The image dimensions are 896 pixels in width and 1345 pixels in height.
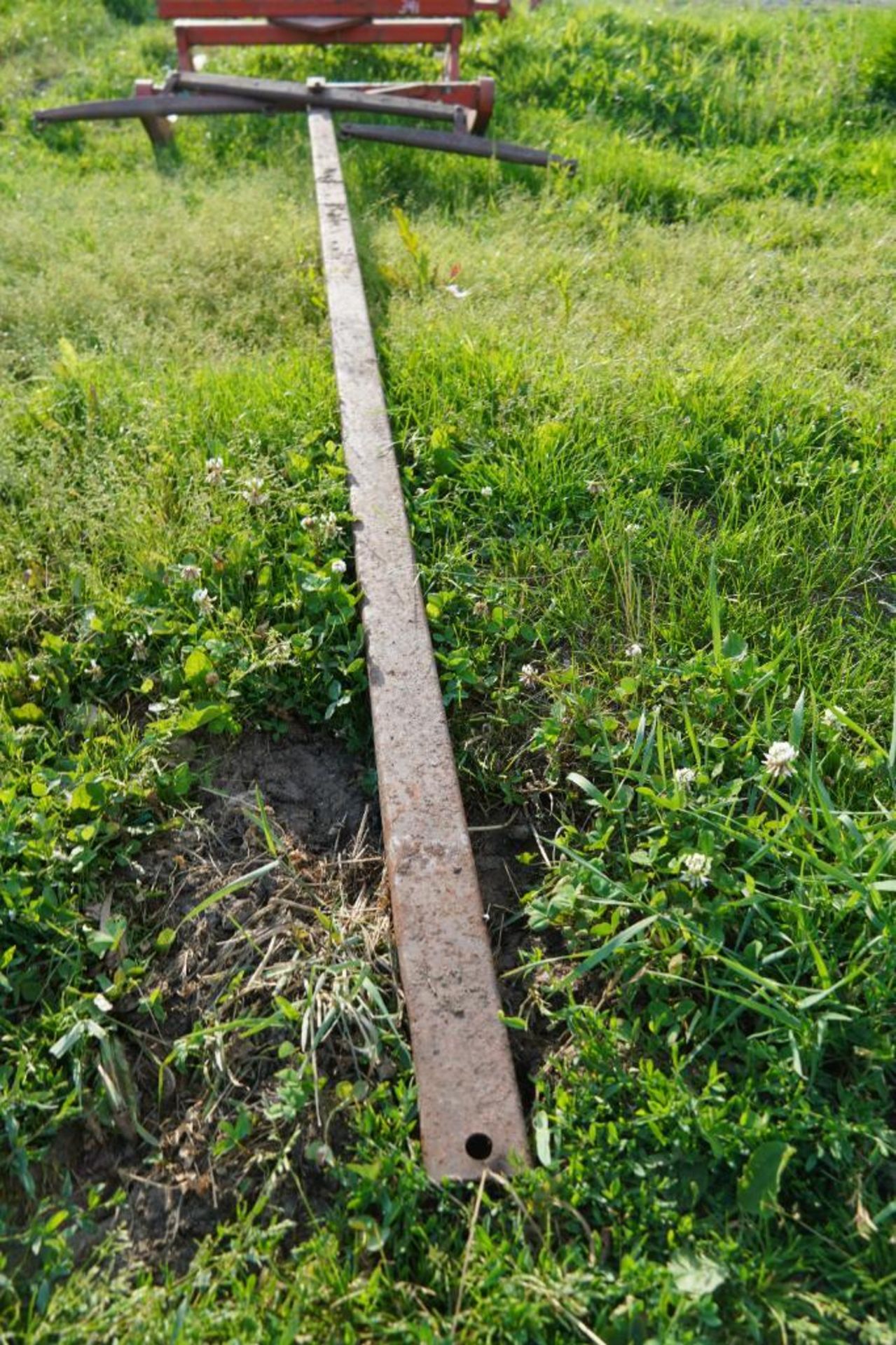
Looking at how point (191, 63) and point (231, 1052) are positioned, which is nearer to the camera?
point (231, 1052)

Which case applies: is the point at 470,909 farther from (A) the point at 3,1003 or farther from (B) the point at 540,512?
(B) the point at 540,512

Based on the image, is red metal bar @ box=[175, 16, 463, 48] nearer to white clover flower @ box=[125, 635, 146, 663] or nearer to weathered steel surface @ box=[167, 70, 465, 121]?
weathered steel surface @ box=[167, 70, 465, 121]

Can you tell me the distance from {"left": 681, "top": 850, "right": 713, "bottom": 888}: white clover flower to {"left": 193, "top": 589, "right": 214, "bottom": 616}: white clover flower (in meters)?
1.36

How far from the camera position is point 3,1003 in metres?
1.98

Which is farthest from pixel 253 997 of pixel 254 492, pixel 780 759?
pixel 254 492

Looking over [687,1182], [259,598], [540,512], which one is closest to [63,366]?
[259,598]

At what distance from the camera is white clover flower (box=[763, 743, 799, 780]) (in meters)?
2.11

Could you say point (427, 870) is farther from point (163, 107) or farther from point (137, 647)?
point (163, 107)

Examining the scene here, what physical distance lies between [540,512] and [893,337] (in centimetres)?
174

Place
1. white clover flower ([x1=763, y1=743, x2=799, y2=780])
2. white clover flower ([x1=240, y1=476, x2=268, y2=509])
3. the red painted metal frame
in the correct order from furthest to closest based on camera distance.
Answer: the red painted metal frame
white clover flower ([x1=240, y1=476, x2=268, y2=509])
white clover flower ([x1=763, y1=743, x2=799, y2=780])

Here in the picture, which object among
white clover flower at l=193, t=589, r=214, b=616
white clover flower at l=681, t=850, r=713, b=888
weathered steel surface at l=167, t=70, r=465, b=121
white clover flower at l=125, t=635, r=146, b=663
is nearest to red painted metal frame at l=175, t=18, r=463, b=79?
weathered steel surface at l=167, t=70, r=465, b=121

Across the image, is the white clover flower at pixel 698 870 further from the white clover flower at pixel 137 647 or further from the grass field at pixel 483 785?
the white clover flower at pixel 137 647

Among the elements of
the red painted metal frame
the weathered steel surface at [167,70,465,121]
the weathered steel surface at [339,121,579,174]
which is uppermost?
the red painted metal frame

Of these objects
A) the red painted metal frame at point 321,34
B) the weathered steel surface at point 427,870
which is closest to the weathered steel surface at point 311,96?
the red painted metal frame at point 321,34
